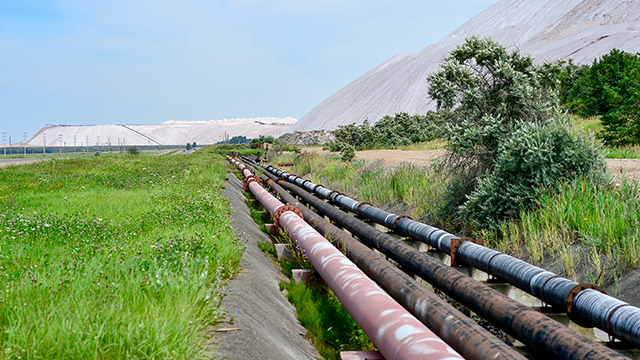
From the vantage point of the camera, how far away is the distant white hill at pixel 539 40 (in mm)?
120250

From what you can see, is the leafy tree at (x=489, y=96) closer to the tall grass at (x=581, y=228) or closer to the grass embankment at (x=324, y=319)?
the tall grass at (x=581, y=228)

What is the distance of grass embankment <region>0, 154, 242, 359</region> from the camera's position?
3.15m

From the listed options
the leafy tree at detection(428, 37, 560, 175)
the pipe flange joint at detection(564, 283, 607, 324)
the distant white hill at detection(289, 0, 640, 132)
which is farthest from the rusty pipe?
the distant white hill at detection(289, 0, 640, 132)

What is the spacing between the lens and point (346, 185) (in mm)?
19844

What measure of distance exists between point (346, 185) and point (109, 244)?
14.4 meters

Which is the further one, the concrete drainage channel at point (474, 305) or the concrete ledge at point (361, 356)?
the concrete ledge at point (361, 356)

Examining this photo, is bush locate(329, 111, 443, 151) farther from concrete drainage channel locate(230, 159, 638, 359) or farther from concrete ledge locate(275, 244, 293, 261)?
concrete drainage channel locate(230, 159, 638, 359)

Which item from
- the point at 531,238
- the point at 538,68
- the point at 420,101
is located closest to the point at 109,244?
the point at 531,238

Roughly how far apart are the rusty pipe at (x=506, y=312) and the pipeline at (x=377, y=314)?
1238 mm

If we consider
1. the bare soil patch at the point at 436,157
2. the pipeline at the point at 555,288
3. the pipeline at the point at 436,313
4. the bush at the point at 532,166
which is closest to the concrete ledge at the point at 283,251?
the pipeline at the point at 436,313

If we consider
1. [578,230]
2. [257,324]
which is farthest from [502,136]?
[257,324]

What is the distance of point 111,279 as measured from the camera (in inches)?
171

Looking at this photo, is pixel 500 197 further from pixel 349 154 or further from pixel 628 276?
pixel 349 154

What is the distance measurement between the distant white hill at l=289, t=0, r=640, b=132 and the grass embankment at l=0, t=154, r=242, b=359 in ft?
350
